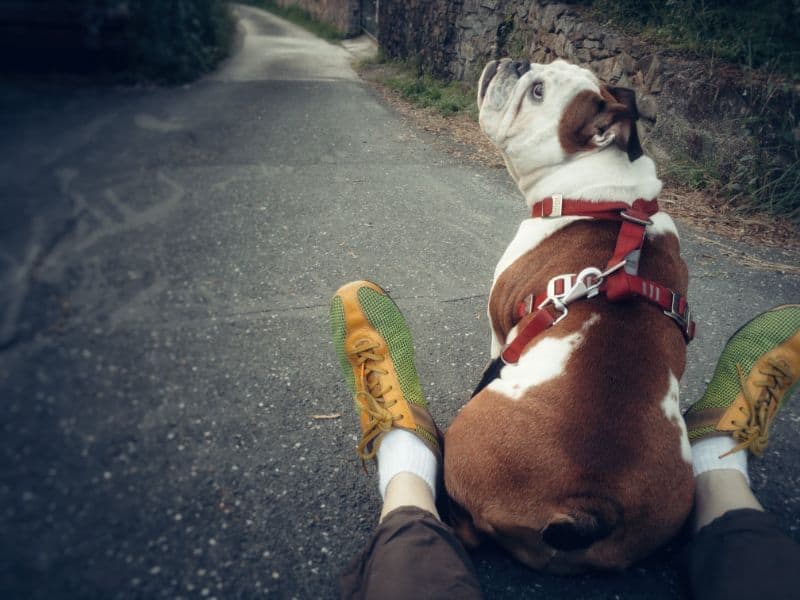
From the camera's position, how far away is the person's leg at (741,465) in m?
1.15

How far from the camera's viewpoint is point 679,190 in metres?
3.89

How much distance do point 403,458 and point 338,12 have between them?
13.2m

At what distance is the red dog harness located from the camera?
1390 millimetres

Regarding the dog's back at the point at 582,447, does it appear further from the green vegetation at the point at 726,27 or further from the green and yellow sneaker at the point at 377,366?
the green vegetation at the point at 726,27

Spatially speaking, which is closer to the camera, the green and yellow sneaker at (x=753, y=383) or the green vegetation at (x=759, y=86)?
the green and yellow sneaker at (x=753, y=383)

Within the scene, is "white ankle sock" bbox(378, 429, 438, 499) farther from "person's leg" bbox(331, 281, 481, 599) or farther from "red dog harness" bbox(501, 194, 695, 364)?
"red dog harness" bbox(501, 194, 695, 364)

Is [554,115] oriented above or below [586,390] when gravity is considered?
above

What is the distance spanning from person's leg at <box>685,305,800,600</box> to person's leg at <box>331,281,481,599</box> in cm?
58

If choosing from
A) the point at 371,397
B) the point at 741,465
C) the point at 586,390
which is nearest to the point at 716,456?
the point at 741,465

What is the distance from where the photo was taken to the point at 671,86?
394cm

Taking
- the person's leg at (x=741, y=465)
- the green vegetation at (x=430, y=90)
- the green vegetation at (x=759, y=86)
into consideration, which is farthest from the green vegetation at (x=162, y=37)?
the green vegetation at (x=430, y=90)

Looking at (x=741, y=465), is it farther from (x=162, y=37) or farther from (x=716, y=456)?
(x=162, y=37)

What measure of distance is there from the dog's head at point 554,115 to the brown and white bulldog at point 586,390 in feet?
0.05

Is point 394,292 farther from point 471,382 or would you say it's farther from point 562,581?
point 562,581
